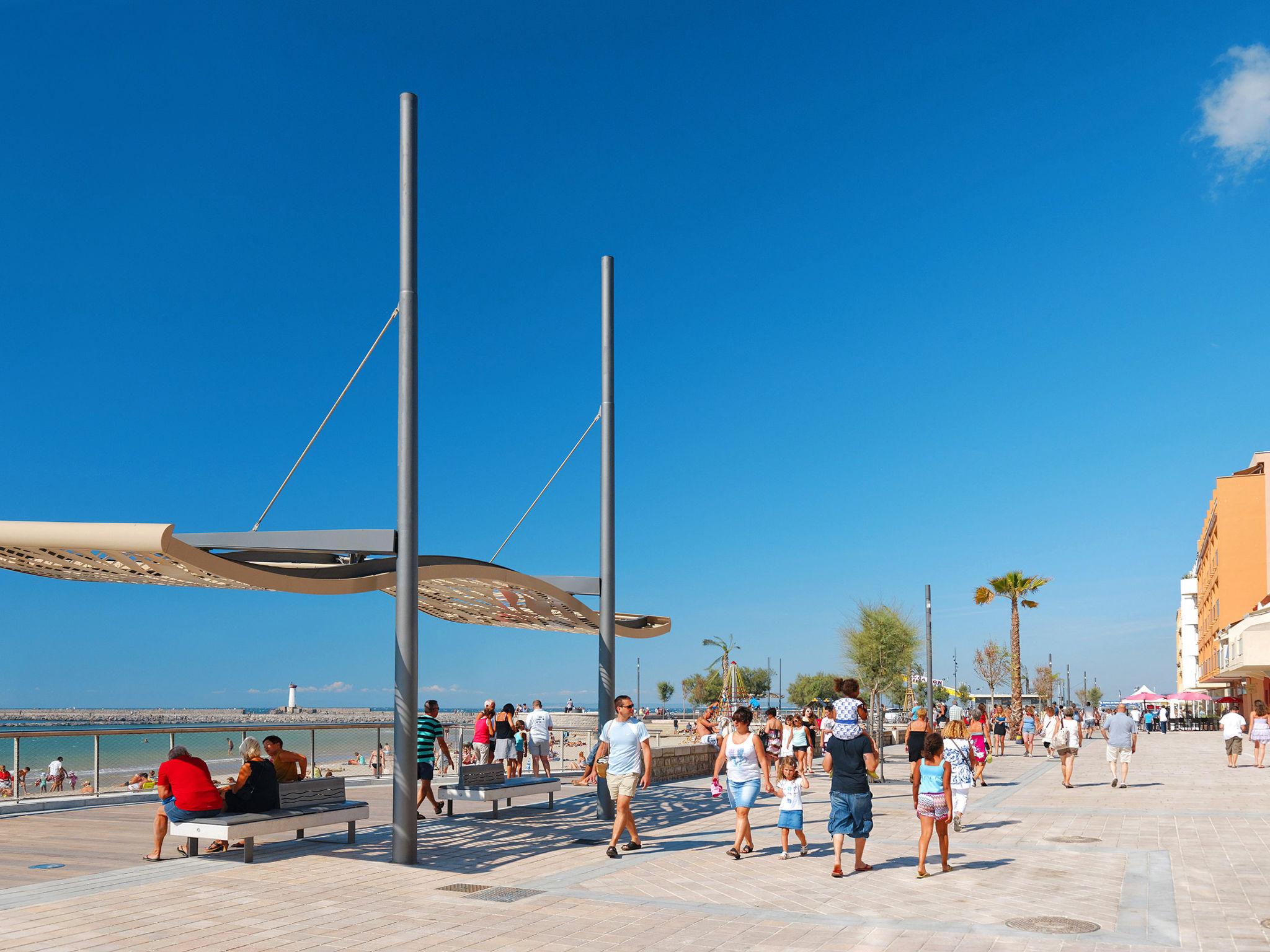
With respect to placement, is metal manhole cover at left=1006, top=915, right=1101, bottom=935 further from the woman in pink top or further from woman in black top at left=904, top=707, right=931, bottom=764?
the woman in pink top

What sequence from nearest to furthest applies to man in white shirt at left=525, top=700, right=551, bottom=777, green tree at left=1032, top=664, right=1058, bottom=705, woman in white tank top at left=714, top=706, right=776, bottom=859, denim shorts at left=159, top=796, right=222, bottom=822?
1. denim shorts at left=159, top=796, right=222, bottom=822
2. woman in white tank top at left=714, top=706, right=776, bottom=859
3. man in white shirt at left=525, top=700, right=551, bottom=777
4. green tree at left=1032, top=664, right=1058, bottom=705

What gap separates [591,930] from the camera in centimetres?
792

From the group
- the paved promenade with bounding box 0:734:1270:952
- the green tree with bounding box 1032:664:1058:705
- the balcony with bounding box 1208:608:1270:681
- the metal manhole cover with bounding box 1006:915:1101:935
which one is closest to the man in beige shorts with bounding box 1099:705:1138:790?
the paved promenade with bounding box 0:734:1270:952

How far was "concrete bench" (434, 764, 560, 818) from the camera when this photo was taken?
1401 cm

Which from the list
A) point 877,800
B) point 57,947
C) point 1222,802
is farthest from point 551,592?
point 1222,802

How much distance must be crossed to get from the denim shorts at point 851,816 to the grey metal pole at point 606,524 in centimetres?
453

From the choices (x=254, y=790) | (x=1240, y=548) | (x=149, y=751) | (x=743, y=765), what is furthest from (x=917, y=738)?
(x=1240, y=548)

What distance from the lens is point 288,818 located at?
10.9 m

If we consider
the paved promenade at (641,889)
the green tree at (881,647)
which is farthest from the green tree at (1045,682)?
the paved promenade at (641,889)

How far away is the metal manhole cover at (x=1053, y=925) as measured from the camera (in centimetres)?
789

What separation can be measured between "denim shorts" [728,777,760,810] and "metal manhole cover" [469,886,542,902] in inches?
103

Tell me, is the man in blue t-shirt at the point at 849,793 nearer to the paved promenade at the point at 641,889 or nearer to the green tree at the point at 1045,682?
the paved promenade at the point at 641,889

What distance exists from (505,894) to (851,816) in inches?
127

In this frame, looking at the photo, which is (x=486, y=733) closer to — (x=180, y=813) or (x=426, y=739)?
(x=426, y=739)
